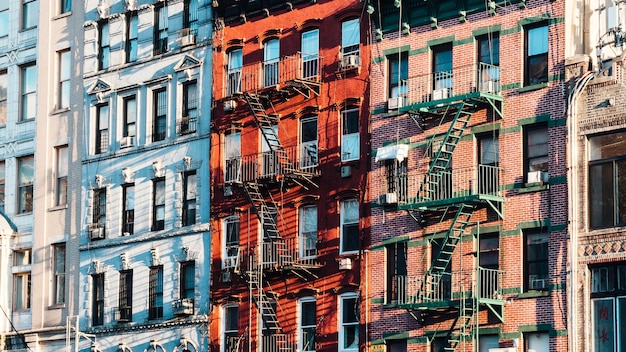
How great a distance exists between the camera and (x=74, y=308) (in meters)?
68.7

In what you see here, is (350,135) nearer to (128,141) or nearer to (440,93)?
(440,93)

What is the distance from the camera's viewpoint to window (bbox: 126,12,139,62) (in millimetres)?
68562

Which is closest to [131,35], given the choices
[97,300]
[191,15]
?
[191,15]

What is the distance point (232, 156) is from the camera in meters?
63.1

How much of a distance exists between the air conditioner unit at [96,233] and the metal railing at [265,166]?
314 inches

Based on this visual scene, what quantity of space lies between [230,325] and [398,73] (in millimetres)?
12232

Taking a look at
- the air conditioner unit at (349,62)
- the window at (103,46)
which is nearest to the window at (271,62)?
the air conditioner unit at (349,62)

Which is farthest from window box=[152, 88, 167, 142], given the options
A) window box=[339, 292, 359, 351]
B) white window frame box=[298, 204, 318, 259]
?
window box=[339, 292, 359, 351]

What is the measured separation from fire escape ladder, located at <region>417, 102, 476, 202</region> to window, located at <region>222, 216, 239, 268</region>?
9.91 meters

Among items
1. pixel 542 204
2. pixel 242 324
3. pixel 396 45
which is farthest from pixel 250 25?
pixel 542 204

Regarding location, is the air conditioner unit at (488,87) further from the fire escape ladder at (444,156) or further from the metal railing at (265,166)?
the metal railing at (265,166)

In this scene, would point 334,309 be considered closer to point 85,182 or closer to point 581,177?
point 581,177

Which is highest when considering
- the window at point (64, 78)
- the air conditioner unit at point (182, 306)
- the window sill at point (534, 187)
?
the window at point (64, 78)

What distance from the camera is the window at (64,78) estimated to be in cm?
7149
